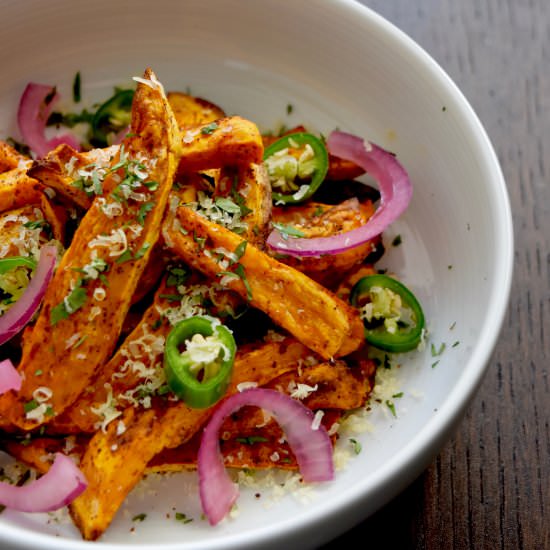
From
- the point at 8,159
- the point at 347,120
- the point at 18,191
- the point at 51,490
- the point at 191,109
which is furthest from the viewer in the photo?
the point at 347,120

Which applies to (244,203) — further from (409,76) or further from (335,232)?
(409,76)

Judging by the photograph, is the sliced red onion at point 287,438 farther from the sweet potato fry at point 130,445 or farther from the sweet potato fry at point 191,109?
the sweet potato fry at point 191,109

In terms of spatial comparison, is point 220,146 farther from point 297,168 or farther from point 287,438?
point 287,438

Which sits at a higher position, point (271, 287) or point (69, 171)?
point (69, 171)

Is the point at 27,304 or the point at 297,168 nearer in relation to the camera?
the point at 27,304

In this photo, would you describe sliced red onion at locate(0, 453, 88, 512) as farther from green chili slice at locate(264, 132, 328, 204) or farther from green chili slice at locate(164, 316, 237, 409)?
green chili slice at locate(264, 132, 328, 204)

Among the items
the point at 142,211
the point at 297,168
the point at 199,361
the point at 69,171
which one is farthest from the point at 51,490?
the point at 297,168
